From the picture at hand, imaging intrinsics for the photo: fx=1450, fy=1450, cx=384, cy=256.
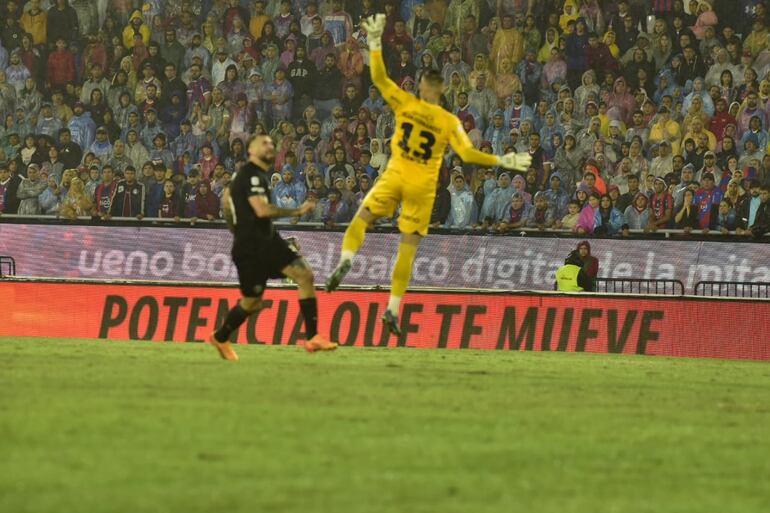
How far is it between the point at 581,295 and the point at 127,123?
10503mm

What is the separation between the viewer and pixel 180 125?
25.9 m

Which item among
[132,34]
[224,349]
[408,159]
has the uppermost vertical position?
[408,159]

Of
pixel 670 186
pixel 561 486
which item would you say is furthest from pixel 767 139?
pixel 561 486

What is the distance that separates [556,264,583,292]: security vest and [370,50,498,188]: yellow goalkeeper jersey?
7.04 meters

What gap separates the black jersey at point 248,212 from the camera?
42.3 ft

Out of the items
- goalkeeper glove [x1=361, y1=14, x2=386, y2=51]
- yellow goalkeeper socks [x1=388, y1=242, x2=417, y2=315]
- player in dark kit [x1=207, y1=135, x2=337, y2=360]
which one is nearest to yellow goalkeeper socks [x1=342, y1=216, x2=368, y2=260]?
yellow goalkeeper socks [x1=388, y1=242, x2=417, y2=315]

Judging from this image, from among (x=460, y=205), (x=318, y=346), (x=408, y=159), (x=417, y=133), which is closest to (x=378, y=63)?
(x=417, y=133)

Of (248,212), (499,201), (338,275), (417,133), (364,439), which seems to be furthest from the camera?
(499,201)

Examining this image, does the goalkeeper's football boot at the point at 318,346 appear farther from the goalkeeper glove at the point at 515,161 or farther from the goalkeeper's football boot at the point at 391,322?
the goalkeeper glove at the point at 515,161

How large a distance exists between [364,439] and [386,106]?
16.5 meters

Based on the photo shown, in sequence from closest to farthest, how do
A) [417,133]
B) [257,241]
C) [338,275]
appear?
[257,241] → [338,275] → [417,133]

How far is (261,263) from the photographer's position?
43.2ft

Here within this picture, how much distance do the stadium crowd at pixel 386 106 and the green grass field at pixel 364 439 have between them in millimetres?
8689

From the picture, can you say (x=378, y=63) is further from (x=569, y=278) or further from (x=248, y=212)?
(x=569, y=278)
